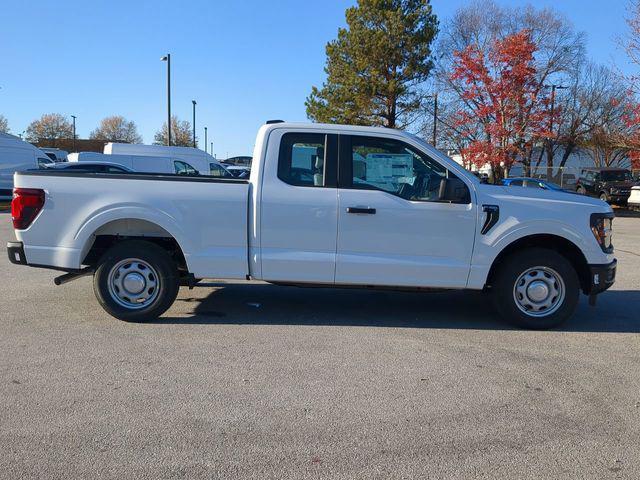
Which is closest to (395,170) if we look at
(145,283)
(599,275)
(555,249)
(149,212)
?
(555,249)

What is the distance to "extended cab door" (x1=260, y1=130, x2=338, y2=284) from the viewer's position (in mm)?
5555

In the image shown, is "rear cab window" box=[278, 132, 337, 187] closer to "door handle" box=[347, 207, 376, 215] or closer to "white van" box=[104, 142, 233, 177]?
"door handle" box=[347, 207, 376, 215]

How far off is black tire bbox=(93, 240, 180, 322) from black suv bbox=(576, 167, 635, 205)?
28.0 m

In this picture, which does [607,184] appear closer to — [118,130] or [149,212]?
[149,212]

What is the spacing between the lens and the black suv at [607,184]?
1126 inches

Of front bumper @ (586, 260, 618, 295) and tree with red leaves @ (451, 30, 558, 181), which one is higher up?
tree with red leaves @ (451, 30, 558, 181)

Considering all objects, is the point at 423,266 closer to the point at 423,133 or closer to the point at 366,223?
the point at 366,223

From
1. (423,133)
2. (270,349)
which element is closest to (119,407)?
(270,349)

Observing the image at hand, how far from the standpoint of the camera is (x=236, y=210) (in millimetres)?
5594

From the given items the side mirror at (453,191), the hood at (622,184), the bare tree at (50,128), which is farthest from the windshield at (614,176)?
the bare tree at (50,128)

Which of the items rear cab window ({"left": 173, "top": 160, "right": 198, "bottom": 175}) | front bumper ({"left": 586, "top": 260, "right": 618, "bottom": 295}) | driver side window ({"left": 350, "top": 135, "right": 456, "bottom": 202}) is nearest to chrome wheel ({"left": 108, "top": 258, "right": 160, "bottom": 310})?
driver side window ({"left": 350, "top": 135, "right": 456, "bottom": 202})

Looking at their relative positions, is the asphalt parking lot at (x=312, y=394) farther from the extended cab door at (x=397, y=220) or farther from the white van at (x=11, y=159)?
the white van at (x=11, y=159)

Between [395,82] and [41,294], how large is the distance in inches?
955

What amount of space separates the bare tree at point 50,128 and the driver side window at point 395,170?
92.5 meters
